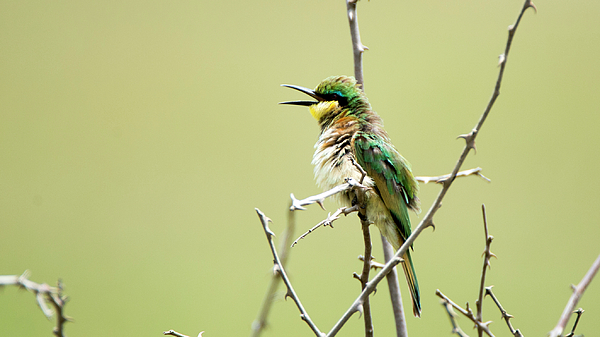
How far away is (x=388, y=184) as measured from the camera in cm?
86

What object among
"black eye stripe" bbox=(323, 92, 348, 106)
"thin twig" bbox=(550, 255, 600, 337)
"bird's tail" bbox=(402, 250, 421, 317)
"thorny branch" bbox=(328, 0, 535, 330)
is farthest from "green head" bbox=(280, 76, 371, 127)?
"thin twig" bbox=(550, 255, 600, 337)

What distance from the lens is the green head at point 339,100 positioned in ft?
3.31

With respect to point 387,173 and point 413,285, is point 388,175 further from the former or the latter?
point 413,285

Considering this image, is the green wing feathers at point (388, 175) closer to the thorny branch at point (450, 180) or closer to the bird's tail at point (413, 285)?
the bird's tail at point (413, 285)

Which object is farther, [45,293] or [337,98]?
[337,98]

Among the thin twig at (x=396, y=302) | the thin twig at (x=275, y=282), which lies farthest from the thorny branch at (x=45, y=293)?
the thin twig at (x=396, y=302)

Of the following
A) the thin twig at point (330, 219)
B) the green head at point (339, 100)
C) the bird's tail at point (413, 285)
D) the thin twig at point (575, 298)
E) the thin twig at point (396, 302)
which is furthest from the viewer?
the green head at point (339, 100)

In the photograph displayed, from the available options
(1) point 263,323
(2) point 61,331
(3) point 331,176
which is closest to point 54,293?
(2) point 61,331

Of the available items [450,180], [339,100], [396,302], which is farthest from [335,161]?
[450,180]

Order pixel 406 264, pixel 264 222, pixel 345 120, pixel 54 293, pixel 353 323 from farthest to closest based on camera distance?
1. pixel 353 323
2. pixel 345 120
3. pixel 406 264
4. pixel 264 222
5. pixel 54 293

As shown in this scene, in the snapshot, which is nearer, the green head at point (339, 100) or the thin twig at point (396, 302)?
the thin twig at point (396, 302)

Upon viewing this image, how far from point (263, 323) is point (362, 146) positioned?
1.75ft

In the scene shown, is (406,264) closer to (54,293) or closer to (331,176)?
(331,176)

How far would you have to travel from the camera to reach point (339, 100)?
1025mm
